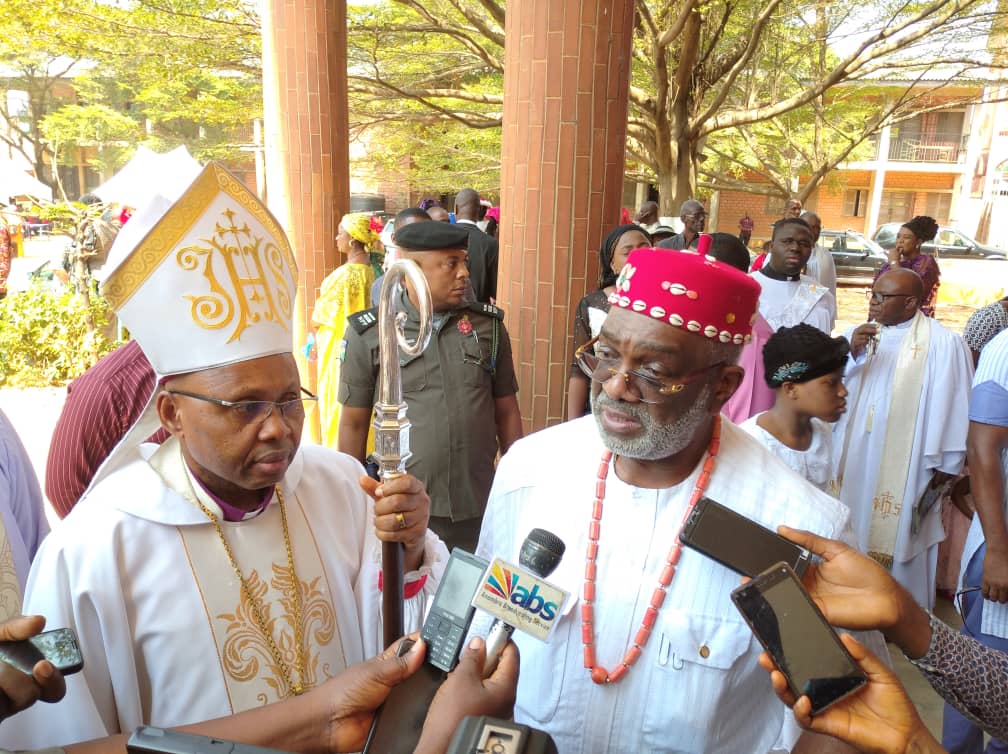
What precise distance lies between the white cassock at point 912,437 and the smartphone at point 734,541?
266 centimetres

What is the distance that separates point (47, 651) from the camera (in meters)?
1.35

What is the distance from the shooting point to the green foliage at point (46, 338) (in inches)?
333

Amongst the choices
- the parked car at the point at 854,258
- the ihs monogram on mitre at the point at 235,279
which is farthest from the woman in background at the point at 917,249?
the parked car at the point at 854,258

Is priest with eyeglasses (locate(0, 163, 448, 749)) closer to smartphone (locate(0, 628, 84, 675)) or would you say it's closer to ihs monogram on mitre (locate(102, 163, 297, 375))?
ihs monogram on mitre (locate(102, 163, 297, 375))

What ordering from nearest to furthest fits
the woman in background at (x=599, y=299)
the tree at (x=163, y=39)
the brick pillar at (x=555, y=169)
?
the woman in background at (x=599, y=299) < the brick pillar at (x=555, y=169) < the tree at (x=163, y=39)

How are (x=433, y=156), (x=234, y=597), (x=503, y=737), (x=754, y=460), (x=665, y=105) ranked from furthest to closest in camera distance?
(x=433, y=156)
(x=665, y=105)
(x=754, y=460)
(x=234, y=597)
(x=503, y=737)

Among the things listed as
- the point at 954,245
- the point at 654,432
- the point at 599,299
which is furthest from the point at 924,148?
the point at 654,432

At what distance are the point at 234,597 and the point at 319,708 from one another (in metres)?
0.60

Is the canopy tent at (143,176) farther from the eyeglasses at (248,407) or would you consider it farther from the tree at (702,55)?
the tree at (702,55)

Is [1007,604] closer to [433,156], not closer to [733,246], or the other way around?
[733,246]

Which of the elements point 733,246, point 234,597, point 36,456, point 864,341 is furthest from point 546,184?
point 36,456

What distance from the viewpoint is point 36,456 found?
682 cm

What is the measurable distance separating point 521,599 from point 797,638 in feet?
1.79

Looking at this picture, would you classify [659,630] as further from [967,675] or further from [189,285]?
[189,285]
